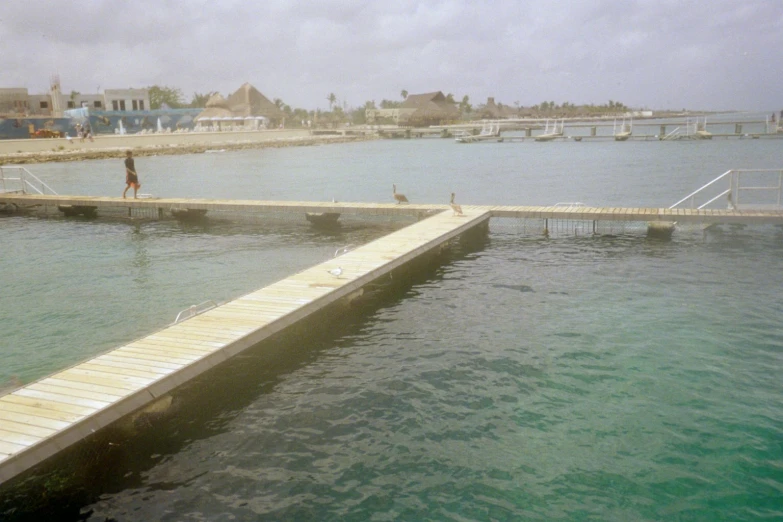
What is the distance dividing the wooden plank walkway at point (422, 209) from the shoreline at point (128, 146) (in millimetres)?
35252

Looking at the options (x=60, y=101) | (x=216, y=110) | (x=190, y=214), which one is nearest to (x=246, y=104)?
(x=216, y=110)

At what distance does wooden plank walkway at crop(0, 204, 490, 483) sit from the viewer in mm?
5688

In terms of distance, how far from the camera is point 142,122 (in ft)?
318

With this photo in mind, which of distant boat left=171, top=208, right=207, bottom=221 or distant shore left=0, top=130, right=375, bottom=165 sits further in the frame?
distant shore left=0, top=130, right=375, bottom=165

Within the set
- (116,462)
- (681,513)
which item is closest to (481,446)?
(681,513)

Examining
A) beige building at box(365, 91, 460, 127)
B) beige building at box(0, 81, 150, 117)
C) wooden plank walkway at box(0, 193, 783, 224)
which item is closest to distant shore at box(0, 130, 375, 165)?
beige building at box(0, 81, 150, 117)

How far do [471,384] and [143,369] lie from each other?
13.0 feet

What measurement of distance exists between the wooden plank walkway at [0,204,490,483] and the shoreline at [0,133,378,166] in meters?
52.7

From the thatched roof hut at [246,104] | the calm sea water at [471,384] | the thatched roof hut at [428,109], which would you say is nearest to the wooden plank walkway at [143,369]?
the calm sea water at [471,384]

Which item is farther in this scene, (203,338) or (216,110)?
(216,110)

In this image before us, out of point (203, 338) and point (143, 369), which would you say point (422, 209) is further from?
point (143, 369)

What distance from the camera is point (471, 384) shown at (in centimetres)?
820

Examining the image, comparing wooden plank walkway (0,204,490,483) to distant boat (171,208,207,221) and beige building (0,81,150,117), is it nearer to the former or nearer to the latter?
distant boat (171,208,207,221)

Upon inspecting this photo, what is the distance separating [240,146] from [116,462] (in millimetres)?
80649
